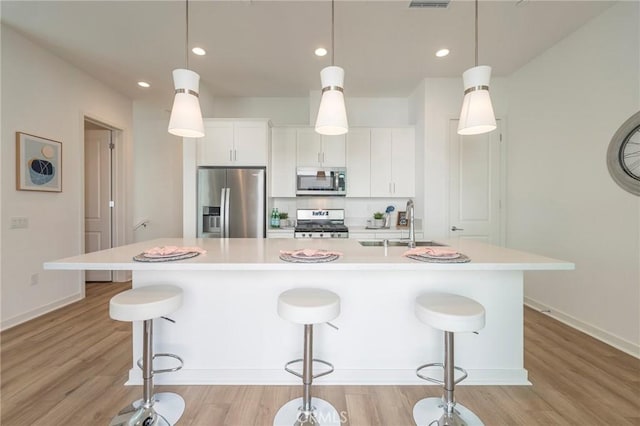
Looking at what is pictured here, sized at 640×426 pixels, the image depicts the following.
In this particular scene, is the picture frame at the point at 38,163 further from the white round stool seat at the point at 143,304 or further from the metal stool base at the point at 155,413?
the metal stool base at the point at 155,413

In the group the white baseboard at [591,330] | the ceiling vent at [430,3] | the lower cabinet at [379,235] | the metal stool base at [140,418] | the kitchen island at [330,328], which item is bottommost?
the metal stool base at [140,418]

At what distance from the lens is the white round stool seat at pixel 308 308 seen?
1.48 m

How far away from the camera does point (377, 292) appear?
2008 mm

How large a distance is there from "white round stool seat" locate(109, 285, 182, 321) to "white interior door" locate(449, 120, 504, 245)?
3.37 metres

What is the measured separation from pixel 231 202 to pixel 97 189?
7.51 feet

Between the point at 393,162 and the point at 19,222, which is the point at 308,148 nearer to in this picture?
the point at 393,162

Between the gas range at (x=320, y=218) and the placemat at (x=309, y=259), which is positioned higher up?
the gas range at (x=320, y=218)

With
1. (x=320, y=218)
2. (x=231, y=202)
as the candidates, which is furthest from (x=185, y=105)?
(x=320, y=218)

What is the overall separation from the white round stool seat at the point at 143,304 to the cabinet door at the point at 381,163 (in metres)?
3.11

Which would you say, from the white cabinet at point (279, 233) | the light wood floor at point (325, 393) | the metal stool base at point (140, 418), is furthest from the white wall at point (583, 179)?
the metal stool base at point (140, 418)

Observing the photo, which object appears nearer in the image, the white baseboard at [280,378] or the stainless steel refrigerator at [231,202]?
the white baseboard at [280,378]

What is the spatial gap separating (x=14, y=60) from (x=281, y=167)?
2.87 meters

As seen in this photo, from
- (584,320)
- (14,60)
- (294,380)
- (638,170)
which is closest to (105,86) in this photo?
(14,60)

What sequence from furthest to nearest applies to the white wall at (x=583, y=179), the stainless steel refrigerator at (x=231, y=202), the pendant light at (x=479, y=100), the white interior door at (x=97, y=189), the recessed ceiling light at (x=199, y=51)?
the white interior door at (x=97, y=189), the stainless steel refrigerator at (x=231, y=202), the recessed ceiling light at (x=199, y=51), the white wall at (x=583, y=179), the pendant light at (x=479, y=100)
